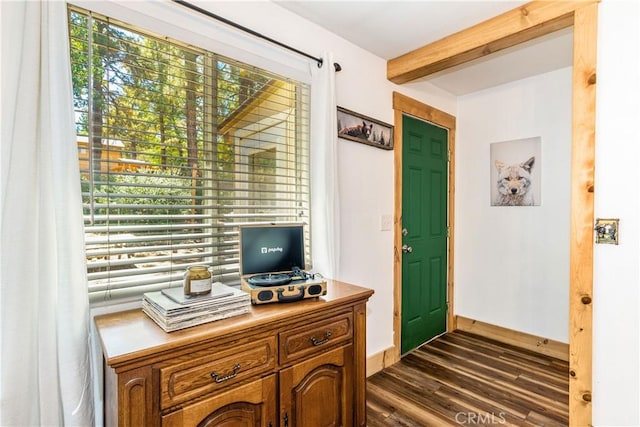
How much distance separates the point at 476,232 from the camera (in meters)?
3.32

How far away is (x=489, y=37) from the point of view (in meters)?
1.99

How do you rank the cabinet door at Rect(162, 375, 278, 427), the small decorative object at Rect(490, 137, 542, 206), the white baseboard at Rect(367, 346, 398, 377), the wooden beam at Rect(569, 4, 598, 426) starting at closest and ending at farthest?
the cabinet door at Rect(162, 375, 278, 427) → the wooden beam at Rect(569, 4, 598, 426) → the white baseboard at Rect(367, 346, 398, 377) → the small decorative object at Rect(490, 137, 542, 206)

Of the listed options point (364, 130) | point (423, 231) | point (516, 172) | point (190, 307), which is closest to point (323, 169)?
point (364, 130)

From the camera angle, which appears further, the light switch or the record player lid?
the light switch

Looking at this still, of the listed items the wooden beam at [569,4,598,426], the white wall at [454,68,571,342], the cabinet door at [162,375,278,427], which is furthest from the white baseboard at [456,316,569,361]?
the cabinet door at [162,375,278,427]

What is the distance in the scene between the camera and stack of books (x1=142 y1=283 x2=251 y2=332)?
1.15 meters

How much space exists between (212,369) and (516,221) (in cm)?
297

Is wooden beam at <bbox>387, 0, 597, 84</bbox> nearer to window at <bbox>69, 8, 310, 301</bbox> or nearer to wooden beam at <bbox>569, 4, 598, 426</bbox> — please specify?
wooden beam at <bbox>569, 4, 598, 426</bbox>

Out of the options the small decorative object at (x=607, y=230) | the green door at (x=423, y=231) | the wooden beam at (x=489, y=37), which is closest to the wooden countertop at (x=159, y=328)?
the small decorative object at (x=607, y=230)

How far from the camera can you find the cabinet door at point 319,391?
4.50 ft

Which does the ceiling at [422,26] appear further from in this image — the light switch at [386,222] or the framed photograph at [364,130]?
the light switch at [386,222]

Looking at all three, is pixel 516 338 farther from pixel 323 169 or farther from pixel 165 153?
pixel 165 153

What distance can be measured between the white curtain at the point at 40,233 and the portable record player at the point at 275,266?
0.63m

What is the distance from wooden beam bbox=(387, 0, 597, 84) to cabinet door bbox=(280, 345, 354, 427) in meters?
1.99
